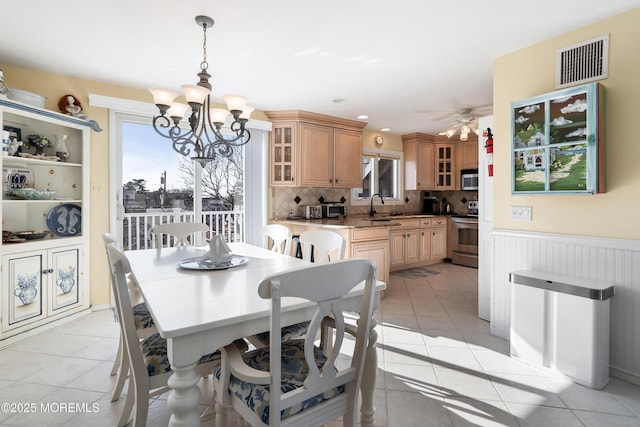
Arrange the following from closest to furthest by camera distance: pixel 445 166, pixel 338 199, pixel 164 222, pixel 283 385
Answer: pixel 283 385, pixel 164 222, pixel 338 199, pixel 445 166

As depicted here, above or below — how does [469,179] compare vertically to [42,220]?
above

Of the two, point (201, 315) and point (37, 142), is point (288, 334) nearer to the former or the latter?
point (201, 315)

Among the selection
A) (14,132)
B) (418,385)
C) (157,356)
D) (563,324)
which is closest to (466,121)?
(563,324)

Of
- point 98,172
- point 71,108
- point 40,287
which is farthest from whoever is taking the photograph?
point 98,172

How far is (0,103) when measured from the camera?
2561mm

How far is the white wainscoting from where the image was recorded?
2.06 m

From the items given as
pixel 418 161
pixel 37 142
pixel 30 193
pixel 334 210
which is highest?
pixel 418 161

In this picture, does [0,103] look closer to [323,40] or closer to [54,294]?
[54,294]

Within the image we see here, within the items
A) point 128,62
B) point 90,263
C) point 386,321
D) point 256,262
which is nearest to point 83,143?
point 128,62

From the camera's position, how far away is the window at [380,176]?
5.79 metres

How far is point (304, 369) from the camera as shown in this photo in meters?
1.29

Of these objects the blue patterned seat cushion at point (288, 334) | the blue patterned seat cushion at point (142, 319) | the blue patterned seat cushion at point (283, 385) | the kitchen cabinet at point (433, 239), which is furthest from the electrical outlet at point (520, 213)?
the kitchen cabinet at point (433, 239)

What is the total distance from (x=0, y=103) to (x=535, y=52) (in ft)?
13.6

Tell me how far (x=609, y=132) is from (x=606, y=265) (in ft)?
2.88
